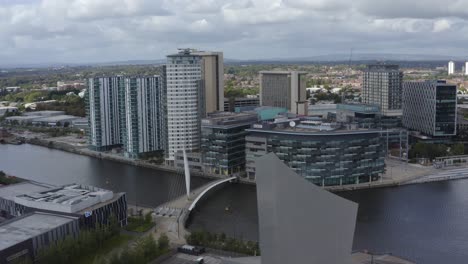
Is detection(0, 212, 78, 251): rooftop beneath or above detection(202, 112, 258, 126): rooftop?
beneath

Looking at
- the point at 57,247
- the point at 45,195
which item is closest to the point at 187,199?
the point at 45,195

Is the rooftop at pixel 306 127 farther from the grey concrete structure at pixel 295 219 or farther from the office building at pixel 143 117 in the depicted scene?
the grey concrete structure at pixel 295 219

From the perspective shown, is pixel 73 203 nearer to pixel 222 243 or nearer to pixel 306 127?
pixel 222 243

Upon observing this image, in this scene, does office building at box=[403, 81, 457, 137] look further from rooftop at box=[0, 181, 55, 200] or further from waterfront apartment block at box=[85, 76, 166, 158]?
rooftop at box=[0, 181, 55, 200]

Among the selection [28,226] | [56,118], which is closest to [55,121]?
[56,118]

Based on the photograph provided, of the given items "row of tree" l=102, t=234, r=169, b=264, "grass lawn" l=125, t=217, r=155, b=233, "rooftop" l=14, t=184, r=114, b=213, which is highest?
"rooftop" l=14, t=184, r=114, b=213

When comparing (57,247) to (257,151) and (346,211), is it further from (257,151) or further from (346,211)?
(257,151)

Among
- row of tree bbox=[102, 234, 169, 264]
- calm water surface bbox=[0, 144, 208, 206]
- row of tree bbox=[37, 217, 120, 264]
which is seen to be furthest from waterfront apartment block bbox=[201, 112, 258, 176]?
row of tree bbox=[102, 234, 169, 264]
